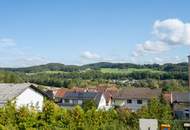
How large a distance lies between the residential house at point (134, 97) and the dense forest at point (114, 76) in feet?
62.8

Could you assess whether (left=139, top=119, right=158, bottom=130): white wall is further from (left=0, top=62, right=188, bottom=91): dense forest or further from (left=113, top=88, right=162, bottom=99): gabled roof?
(left=0, top=62, right=188, bottom=91): dense forest

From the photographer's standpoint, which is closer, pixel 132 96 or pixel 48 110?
pixel 48 110

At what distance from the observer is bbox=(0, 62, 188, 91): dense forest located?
89812 mm

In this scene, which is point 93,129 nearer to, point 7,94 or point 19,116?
point 19,116

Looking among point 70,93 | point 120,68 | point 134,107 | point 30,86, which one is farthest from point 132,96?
point 120,68

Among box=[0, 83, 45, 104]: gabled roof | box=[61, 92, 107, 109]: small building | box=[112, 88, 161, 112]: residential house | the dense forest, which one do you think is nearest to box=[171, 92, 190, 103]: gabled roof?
box=[112, 88, 161, 112]: residential house

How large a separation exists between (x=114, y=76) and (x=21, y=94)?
111117mm

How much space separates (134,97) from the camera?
51.8 metres

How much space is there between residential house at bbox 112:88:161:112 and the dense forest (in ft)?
62.8

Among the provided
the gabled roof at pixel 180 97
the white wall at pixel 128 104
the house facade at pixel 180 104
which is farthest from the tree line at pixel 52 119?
the white wall at pixel 128 104

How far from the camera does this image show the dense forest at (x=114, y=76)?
89812 millimetres

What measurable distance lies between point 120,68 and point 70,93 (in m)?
106

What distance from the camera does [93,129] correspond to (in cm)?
2008

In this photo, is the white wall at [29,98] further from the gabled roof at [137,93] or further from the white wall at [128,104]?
the gabled roof at [137,93]
